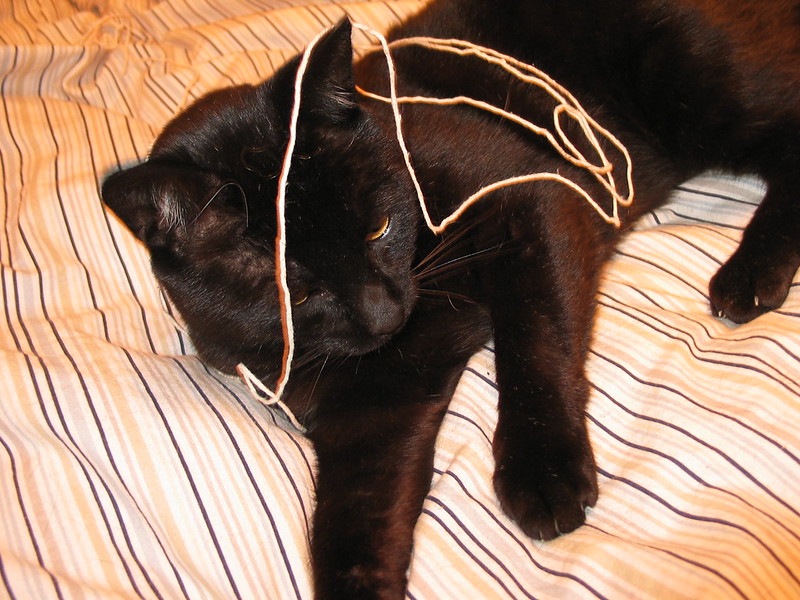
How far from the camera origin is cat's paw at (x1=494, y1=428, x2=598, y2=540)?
0.85m

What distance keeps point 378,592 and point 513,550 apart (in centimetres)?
19

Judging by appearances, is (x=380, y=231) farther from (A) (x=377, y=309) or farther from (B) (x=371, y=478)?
(B) (x=371, y=478)

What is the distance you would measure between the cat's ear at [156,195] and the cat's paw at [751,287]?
0.81 metres

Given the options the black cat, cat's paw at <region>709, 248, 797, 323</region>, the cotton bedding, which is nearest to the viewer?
the cotton bedding

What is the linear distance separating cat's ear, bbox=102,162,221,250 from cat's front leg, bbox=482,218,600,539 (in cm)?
50

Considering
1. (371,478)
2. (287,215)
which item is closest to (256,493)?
(371,478)

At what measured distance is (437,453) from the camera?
1010 mm

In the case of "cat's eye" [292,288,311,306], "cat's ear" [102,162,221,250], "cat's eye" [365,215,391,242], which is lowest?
"cat's eye" [292,288,311,306]

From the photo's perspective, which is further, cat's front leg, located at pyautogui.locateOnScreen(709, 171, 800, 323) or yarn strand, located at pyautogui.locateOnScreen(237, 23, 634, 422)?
cat's front leg, located at pyautogui.locateOnScreen(709, 171, 800, 323)

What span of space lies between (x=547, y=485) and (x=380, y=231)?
1.45 feet

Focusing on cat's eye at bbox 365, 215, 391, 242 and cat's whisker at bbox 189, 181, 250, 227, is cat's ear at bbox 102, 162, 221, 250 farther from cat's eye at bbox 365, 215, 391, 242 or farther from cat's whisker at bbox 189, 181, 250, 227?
cat's eye at bbox 365, 215, 391, 242

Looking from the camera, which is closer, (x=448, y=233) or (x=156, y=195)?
(x=156, y=195)

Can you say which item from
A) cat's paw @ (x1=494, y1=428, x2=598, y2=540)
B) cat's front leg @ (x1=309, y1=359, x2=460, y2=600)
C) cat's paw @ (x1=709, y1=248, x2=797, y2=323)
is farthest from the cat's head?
cat's paw @ (x1=709, y1=248, x2=797, y2=323)

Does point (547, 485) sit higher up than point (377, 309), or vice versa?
point (377, 309)
